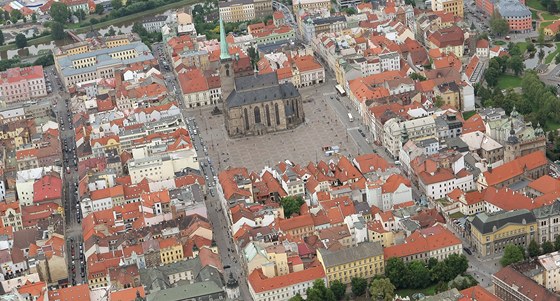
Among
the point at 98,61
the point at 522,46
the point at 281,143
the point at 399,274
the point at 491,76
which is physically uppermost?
the point at 98,61

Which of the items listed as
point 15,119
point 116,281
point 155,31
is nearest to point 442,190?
point 116,281

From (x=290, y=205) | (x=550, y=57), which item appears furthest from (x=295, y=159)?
(x=550, y=57)

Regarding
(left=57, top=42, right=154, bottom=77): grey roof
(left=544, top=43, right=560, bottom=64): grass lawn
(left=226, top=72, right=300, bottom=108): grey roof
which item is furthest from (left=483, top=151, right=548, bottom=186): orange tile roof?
(left=57, top=42, right=154, bottom=77): grey roof

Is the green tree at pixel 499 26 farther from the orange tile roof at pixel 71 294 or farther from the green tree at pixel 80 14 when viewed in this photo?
the orange tile roof at pixel 71 294

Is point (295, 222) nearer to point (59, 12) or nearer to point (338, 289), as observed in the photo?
point (338, 289)

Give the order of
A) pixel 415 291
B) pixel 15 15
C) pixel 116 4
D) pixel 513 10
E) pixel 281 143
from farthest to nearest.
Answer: pixel 116 4 → pixel 15 15 → pixel 513 10 → pixel 281 143 → pixel 415 291
